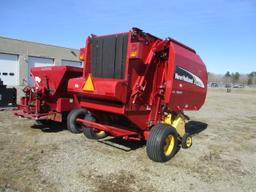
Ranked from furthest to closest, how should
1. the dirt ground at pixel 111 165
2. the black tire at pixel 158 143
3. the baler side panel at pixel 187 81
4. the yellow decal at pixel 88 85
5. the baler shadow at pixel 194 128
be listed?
the baler shadow at pixel 194 128
the baler side panel at pixel 187 81
the yellow decal at pixel 88 85
the black tire at pixel 158 143
the dirt ground at pixel 111 165

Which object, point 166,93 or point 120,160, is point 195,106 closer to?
point 166,93

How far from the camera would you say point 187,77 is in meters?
6.36

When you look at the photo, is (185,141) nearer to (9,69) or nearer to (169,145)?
(169,145)

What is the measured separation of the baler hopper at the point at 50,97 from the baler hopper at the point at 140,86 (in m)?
1.74

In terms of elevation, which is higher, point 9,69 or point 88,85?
point 9,69

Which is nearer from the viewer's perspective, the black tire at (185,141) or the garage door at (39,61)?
the black tire at (185,141)

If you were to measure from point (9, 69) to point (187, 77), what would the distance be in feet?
99.2

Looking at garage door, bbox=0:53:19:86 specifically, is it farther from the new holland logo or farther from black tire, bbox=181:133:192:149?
black tire, bbox=181:133:192:149

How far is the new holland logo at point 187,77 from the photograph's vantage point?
598cm

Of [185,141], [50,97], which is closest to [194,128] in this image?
[185,141]

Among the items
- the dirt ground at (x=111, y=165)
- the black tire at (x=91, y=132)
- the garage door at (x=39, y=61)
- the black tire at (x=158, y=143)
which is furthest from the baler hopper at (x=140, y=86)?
the garage door at (x=39, y=61)

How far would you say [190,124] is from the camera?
1064cm

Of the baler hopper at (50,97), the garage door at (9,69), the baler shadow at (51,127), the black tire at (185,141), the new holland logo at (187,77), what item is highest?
the garage door at (9,69)

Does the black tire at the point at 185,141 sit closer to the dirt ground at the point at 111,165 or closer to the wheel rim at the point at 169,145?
the dirt ground at the point at 111,165
